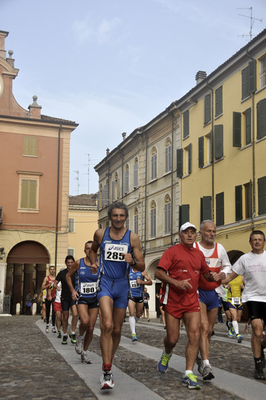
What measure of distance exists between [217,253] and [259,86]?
21.1 m

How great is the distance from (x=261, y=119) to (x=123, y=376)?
69.2ft

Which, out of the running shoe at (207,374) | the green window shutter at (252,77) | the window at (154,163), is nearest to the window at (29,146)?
the window at (154,163)

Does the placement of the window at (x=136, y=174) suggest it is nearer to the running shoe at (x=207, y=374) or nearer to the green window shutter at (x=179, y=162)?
the green window shutter at (x=179, y=162)

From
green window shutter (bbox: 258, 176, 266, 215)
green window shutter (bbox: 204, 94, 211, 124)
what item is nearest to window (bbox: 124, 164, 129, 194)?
green window shutter (bbox: 204, 94, 211, 124)

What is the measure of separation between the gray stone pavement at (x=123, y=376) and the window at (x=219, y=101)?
21132 mm

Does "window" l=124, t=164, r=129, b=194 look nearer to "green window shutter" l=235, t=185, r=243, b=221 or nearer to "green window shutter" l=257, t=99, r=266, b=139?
"green window shutter" l=235, t=185, r=243, b=221

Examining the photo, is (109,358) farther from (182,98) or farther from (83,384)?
(182,98)

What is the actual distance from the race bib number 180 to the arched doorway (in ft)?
109

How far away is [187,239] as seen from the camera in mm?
7172

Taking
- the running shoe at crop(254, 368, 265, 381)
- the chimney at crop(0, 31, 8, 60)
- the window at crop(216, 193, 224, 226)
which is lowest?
the running shoe at crop(254, 368, 265, 381)

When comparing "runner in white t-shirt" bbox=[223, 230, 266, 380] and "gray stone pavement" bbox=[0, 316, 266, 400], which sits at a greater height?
"runner in white t-shirt" bbox=[223, 230, 266, 380]

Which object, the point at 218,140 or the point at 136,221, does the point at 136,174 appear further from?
the point at 218,140

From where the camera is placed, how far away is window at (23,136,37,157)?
134 feet

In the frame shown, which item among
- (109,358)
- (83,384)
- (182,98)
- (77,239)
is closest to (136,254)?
(109,358)
